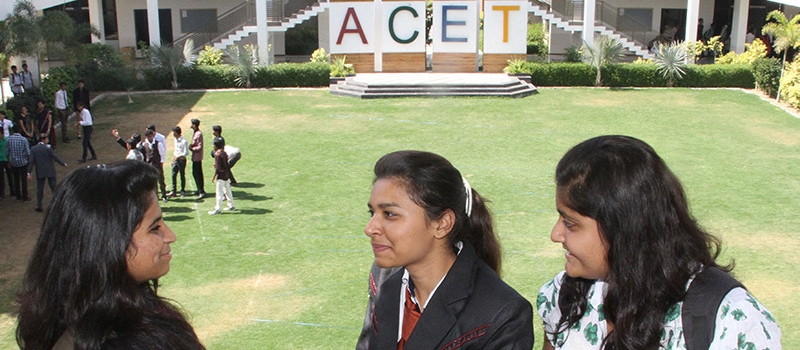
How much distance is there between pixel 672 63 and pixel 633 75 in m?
1.25

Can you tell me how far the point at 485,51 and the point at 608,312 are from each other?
2605cm

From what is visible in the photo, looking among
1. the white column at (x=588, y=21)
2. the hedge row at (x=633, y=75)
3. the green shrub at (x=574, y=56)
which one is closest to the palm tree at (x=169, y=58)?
the hedge row at (x=633, y=75)

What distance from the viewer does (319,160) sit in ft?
55.2

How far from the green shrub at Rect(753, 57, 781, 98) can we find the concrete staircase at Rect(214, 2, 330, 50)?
48.1 feet

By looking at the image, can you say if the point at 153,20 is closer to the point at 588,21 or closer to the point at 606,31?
the point at 588,21

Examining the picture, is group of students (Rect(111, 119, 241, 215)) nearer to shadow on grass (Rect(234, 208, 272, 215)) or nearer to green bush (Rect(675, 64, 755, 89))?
shadow on grass (Rect(234, 208, 272, 215))

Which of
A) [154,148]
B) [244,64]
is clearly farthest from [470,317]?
[244,64]

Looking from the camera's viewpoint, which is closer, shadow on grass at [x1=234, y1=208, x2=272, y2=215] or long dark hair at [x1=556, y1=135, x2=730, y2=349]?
long dark hair at [x1=556, y1=135, x2=730, y2=349]

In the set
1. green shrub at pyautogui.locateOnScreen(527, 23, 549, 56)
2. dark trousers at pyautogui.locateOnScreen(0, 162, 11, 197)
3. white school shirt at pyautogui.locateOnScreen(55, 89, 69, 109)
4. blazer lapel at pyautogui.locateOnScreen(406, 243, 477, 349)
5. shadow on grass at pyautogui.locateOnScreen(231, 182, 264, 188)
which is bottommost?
shadow on grass at pyautogui.locateOnScreen(231, 182, 264, 188)

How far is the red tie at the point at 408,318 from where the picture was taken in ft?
12.2

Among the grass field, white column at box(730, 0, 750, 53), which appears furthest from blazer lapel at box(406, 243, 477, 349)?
white column at box(730, 0, 750, 53)

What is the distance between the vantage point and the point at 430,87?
990 inches

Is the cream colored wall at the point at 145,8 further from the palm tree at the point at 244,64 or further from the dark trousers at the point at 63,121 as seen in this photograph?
the dark trousers at the point at 63,121

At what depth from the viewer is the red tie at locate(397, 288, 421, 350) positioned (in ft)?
12.2
